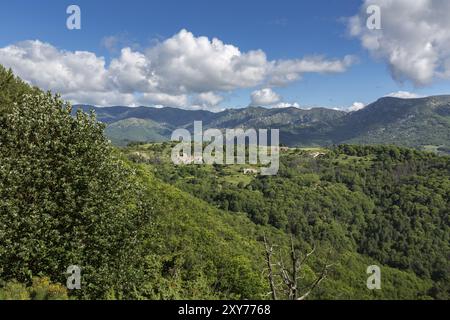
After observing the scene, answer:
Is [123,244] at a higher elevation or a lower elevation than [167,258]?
higher

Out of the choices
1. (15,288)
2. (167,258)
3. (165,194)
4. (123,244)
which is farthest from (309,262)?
(15,288)

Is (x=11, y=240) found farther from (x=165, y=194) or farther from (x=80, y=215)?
(x=165, y=194)

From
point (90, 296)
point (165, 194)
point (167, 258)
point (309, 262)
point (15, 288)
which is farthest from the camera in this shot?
point (309, 262)

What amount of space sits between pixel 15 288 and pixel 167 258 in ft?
98.5

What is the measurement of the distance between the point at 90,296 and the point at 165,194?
55081mm

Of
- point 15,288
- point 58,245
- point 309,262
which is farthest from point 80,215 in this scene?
point 309,262

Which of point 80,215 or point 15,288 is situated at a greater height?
point 80,215

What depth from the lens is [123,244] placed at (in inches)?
1238

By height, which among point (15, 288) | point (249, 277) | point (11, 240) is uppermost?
point (11, 240)

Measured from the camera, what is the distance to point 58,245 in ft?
90.0
